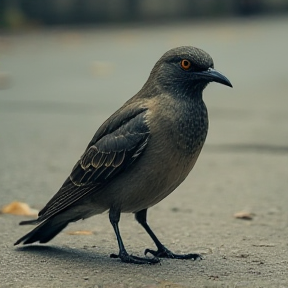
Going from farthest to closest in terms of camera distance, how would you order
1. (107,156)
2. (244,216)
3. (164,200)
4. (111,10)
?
(111,10)
(164,200)
(244,216)
(107,156)

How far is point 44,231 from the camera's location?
4.52m

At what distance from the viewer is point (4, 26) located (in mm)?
19391

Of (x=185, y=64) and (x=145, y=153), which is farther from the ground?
(x=185, y=64)

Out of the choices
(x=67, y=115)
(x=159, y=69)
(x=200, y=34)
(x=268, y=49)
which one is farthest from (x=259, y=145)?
(x=200, y=34)

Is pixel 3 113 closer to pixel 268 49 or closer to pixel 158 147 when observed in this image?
pixel 158 147

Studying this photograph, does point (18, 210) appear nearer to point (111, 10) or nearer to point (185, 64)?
point (185, 64)

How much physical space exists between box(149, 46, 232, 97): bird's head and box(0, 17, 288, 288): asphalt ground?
88 cm

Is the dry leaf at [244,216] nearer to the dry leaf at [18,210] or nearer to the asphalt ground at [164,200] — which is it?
the asphalt ground at [164,200]

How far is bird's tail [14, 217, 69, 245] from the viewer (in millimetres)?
4477

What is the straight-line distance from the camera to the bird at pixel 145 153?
418 cm

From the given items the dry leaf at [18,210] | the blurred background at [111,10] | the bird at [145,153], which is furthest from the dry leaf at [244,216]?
the blurred background at [111,10]

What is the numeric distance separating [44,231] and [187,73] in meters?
1.11

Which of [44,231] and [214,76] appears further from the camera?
[44,231]

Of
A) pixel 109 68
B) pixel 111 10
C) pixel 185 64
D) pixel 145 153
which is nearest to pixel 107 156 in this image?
pixel 145 153
